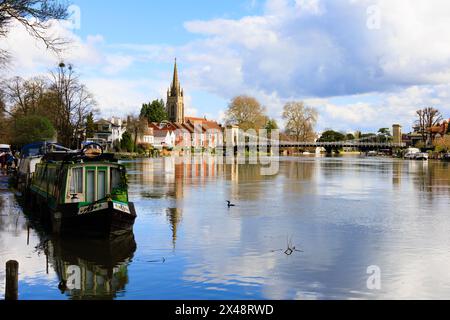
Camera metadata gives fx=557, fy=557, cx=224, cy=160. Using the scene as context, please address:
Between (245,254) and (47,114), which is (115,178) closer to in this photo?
(245,254)

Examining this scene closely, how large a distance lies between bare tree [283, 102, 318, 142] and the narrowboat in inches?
5929

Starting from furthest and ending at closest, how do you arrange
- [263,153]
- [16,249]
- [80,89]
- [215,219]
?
[263,153], [80,89], [215,219], [16,249]

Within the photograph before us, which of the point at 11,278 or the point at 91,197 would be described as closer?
the point at 11,278

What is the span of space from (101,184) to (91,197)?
1.95ft

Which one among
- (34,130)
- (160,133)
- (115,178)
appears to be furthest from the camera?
(160,133)

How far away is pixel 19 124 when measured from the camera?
6241 centimetres

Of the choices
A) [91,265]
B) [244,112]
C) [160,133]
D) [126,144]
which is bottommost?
[91,265]

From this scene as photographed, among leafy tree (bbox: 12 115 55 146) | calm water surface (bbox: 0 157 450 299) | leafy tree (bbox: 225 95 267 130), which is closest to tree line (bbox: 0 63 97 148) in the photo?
leafy tree (bbox: 12 115 55 146)

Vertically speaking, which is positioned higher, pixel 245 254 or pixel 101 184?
pixel 101 184

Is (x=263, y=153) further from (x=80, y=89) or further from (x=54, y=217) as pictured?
(x=54, y=217)

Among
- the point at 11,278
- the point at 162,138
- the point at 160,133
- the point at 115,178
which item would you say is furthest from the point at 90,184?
the point at 160,133

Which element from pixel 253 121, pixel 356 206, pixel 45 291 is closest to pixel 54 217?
pixel 45 291

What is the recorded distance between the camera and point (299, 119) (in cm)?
17112
